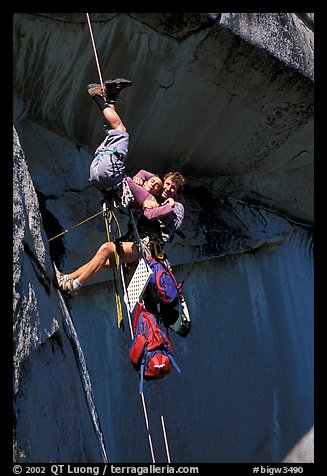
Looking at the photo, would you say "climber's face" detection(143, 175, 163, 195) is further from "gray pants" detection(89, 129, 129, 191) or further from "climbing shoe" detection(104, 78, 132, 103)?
"climbing shoe" detection(104, 78, 132, 103)

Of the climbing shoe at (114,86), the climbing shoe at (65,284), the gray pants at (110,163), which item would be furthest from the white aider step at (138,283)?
the climbing shoe at (114,86)

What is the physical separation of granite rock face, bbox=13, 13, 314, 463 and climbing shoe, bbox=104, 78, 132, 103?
511 mm

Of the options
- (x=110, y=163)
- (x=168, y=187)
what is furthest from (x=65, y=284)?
(x=168, y=187)

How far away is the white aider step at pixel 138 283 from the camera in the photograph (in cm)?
414

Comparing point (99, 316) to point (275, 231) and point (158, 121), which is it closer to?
point (158, 121)

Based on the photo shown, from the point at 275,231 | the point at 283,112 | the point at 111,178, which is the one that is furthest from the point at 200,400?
the point at 111,178

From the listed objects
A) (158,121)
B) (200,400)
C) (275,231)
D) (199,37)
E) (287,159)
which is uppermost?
(199,37)

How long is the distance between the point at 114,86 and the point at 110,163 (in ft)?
1.26

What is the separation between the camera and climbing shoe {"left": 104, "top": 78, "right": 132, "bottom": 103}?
13.4 ft

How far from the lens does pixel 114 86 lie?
13.4 ft

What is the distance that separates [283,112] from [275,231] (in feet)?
3.33

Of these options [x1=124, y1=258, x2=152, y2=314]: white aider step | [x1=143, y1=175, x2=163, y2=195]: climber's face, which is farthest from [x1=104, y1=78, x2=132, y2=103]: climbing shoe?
[x1=124, y1=258, x2=152, y2=314]: white aider step

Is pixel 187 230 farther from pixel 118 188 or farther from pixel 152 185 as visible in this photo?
pixel 118 188
